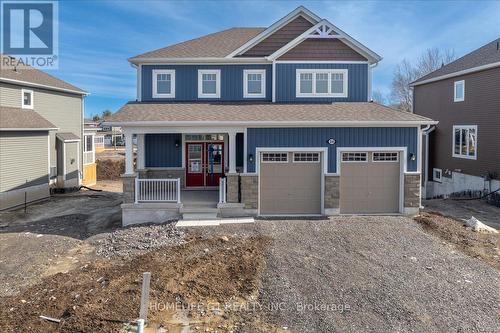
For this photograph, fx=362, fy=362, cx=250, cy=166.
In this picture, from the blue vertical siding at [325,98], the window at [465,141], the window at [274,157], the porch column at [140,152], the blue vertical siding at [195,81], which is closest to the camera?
the window at [274,157]

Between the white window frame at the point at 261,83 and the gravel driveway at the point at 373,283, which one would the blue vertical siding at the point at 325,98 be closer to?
the white window frame at the point at 261,83

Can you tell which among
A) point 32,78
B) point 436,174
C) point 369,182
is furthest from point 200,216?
point 436,174

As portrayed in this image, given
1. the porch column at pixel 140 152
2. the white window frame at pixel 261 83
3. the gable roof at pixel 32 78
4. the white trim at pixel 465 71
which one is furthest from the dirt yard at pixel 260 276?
the gable roof at pixel 32 78

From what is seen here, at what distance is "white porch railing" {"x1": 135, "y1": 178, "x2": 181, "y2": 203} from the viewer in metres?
12.3

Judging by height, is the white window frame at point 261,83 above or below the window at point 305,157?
above

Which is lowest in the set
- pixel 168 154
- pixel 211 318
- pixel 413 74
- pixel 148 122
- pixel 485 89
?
pixel 211 318

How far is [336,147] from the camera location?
40.9 feet

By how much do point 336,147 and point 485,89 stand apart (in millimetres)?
9820

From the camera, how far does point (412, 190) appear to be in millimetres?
12562

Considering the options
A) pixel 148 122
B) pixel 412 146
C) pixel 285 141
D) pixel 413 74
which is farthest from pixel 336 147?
pixel 413 74

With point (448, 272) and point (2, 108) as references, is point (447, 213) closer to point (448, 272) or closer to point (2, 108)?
point (448, 272)

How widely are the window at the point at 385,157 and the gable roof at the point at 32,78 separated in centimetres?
1701

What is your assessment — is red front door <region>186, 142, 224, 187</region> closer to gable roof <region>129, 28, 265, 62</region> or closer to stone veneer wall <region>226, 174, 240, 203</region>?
stone veneer wall <region>226, 174, 240, 203</region>

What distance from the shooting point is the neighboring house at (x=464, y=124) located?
1662 centimetres
